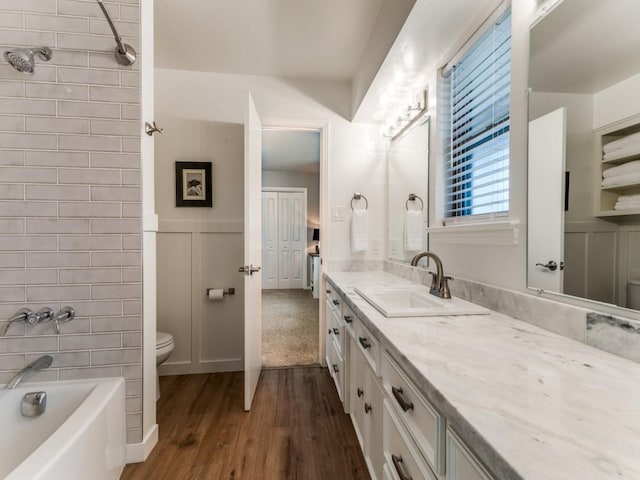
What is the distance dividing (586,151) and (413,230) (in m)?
1.19

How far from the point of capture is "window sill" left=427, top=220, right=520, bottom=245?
→ 1.08 m

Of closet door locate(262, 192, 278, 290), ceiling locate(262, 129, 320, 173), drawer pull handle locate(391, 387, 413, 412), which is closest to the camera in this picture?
drawer pull handle locate(391, 387, 413, 412)

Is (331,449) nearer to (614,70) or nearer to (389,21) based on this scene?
(614,70)

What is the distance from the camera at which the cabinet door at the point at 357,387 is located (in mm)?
1325

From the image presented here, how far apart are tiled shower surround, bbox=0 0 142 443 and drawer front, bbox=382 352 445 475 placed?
4.25 feet

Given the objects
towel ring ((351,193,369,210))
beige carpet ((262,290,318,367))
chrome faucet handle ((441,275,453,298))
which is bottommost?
beige carpet ((262,290,318,367))

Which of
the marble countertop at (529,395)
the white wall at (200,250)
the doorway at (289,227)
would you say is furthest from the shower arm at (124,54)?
the doorway at (289,227)

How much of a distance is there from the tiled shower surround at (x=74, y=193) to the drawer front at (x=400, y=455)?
49.4 inches

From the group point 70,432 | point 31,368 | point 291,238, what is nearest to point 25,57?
point 31,368

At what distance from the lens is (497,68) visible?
1209mm

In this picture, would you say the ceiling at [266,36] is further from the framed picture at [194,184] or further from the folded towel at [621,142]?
the folded towel at [621,142]

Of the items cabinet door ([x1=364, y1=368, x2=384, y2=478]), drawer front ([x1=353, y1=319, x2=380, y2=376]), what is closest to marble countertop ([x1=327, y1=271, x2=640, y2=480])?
drawer front ([x1=353, y1=319, x2=380, y2=376])

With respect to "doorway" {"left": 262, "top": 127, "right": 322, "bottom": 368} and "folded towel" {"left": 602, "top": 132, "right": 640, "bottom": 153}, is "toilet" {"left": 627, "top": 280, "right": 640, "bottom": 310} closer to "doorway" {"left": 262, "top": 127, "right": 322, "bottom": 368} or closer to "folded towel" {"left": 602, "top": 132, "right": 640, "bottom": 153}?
"folded towel" {"left": 602, "top": 132, "right": 640, "bottom": 153}

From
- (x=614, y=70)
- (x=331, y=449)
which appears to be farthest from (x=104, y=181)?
(x=614, y=70)
